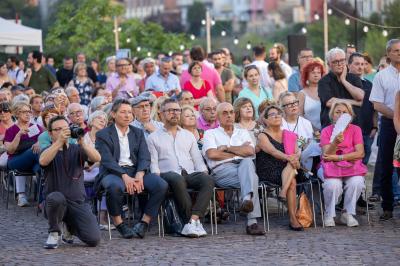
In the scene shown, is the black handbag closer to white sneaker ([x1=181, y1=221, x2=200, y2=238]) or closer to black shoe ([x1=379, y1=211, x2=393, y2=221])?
white sneaker ([x1=181, y1=221, x2=200, y2=238])

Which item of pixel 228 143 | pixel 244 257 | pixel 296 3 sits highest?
pixel 296 3

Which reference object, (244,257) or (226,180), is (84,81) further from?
(244,257)

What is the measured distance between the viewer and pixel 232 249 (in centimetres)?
1226

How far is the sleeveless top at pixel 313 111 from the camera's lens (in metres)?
15.8

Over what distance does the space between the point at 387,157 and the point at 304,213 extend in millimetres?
1305

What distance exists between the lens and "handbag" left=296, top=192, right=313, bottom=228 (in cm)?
1370

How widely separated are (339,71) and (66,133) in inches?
162

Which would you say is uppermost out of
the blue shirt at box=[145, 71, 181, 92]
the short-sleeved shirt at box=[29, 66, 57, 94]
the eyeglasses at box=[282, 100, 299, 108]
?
the short-sleeved shirt at box=[29, 66, 57, 94]

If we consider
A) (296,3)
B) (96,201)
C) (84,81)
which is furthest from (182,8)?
(96,201)

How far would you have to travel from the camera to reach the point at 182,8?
5281 inches

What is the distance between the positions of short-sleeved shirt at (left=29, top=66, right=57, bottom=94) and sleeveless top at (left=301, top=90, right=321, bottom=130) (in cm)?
928

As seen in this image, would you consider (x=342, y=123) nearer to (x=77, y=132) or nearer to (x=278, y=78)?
(x=77, y=132)

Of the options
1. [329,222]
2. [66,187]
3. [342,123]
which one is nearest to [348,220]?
[329,222]

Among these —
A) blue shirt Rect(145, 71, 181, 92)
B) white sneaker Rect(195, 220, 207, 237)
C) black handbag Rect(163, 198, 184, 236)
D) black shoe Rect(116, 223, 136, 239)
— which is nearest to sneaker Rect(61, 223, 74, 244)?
black shoe Rect(116, 223, 136, 239)
